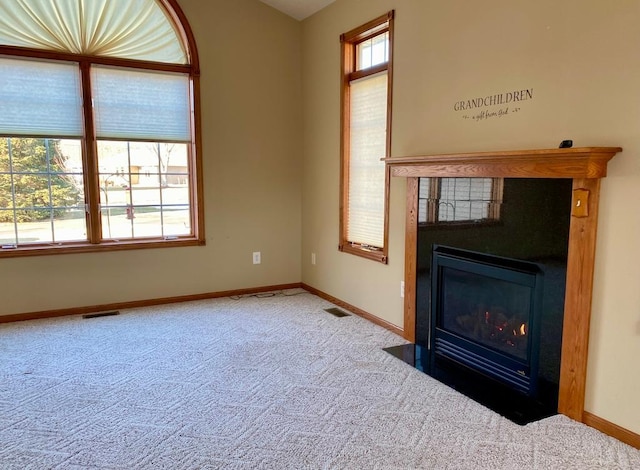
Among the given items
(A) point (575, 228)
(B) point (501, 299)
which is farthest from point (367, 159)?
(A) point (575, 228)

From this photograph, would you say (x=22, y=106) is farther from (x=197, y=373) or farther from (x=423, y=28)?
(x=423, y=28)

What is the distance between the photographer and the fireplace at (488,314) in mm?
2598

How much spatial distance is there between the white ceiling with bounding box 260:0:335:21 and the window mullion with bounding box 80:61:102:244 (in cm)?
182

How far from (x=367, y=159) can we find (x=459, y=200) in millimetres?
1149

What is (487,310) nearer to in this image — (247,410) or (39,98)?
(247,410)

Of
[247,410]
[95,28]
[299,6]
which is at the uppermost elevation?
[299,6]

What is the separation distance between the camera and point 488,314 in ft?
9.45

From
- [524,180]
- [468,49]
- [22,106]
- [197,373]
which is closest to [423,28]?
[468,49]

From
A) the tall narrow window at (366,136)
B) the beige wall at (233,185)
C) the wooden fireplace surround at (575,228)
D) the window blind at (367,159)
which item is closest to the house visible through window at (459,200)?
the wooden fireplace surround at (575,228)

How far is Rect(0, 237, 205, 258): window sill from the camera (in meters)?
3.90

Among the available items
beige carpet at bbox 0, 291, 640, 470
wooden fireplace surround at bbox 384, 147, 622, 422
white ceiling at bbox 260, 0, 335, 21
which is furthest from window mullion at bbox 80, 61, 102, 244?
wooden fireplace surround at bbox 384, 147, 622, 422

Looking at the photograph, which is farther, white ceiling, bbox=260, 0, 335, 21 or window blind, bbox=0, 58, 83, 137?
white ceiling, bbox=260, 0, 335, 21

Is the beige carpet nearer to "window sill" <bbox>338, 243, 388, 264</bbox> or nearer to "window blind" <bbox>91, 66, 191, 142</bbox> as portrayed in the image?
"window sill" <bbox>338, 243, 388, 264</bbox>

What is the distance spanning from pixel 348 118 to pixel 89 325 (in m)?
2.78
